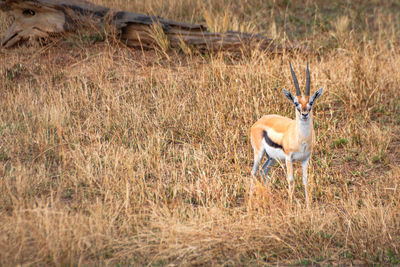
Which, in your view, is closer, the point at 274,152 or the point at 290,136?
the point at 290,136

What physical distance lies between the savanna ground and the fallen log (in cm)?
23

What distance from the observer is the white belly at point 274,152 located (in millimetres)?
5066

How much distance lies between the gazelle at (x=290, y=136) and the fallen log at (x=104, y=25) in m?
4.11

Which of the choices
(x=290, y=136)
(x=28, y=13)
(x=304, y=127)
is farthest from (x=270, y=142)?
(x=28, y=13)

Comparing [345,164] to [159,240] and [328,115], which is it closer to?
[328,115]

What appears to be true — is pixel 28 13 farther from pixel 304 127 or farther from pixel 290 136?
pixel 304 127

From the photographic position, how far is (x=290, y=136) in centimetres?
496

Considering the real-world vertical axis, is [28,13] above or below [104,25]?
above

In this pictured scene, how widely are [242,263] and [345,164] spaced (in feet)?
8.83

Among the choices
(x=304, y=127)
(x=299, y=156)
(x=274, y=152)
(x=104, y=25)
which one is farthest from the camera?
(x=104, y=25)

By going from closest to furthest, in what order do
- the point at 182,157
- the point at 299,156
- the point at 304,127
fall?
the point at 304,127
the point at 299,156
the point at 182,157

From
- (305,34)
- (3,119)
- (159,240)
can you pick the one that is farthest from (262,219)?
(305,34)

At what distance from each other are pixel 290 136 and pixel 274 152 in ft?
0.88

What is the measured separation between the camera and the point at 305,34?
422 inches
